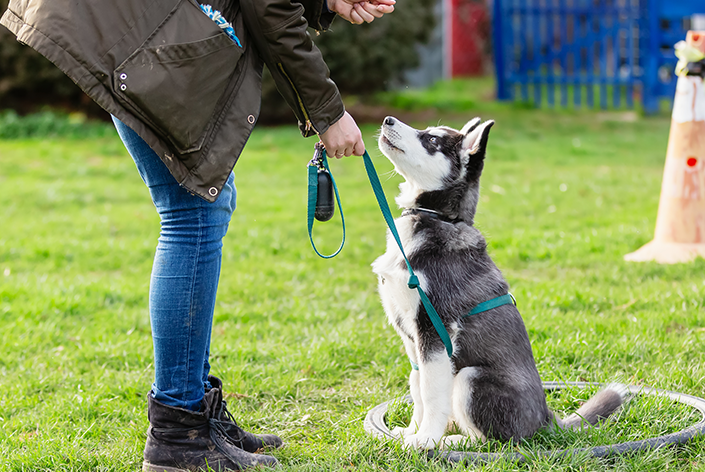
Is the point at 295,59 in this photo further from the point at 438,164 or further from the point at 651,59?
the point at 651,59

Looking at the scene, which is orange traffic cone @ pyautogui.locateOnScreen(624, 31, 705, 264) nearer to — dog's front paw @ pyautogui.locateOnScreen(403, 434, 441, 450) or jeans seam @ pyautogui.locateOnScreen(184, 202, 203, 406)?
dog's front paw @ pyautogui.locateOnScreen(403, 434, 441, 450)

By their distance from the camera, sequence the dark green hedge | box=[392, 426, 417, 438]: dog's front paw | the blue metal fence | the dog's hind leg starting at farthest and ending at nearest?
the blue metal fence
the dark green hedge
box=[392, 426, 417, 438]: dog's front paw
the dog's hind leg

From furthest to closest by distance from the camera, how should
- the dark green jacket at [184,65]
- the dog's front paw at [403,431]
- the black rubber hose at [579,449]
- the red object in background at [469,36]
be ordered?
the red object in background at [469,36]
the dog's front paw at [403,431]
the black rubber hose at [579,449]
the dark green jacket at [184,65]

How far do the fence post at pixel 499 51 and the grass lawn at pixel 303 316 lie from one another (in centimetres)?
685

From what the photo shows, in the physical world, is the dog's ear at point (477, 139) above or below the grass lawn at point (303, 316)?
above

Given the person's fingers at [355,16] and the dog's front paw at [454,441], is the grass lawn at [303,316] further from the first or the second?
the person's fingers at [355,16]

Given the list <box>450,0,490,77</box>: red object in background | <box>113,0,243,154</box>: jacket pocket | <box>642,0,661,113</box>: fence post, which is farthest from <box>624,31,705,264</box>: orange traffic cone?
<box>450,0,490,77</box>: red object in background

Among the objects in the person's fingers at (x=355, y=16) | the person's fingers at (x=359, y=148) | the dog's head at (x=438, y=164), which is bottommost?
the dog's head at (x=438, y=164)

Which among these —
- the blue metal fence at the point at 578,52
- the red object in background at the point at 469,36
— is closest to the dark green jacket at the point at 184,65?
the blue metal fence at the point at 578,52

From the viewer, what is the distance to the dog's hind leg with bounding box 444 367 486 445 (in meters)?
2.62

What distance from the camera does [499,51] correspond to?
580 inches

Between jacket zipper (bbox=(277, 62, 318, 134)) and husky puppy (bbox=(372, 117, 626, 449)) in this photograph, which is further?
husky puppy (bbox=(372, 117, 626, 449))

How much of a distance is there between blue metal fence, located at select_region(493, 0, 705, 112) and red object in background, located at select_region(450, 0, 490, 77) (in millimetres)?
5590

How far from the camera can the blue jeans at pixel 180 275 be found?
Result: 7.81ft
